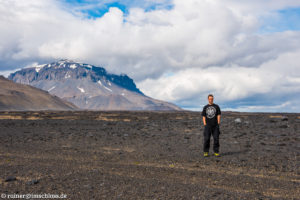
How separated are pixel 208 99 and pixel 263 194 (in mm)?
7126

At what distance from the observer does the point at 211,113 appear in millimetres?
14125

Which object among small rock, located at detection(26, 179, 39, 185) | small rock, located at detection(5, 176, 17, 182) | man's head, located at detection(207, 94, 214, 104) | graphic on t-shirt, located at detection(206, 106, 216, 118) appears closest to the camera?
small rock, located at detection(26, 179, 39, 185)

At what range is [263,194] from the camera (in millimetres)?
7449

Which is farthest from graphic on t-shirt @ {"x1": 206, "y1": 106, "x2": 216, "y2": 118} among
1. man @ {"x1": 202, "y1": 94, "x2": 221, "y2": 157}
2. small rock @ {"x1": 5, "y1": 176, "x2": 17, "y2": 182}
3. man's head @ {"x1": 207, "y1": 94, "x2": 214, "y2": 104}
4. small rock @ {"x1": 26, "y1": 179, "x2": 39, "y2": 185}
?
small rock @ {"x1": 5, "y1": 176, "x2": 17, "y2": 182}

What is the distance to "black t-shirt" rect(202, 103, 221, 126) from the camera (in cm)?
1409

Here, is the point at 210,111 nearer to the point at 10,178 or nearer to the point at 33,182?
the point at 33,182

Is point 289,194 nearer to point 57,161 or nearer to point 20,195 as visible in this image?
point 20,195

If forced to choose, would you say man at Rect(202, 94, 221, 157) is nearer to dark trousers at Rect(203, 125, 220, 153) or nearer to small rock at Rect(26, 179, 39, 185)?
dark trousers at Rect(203, 125, 220, 153)

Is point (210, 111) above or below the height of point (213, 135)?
above

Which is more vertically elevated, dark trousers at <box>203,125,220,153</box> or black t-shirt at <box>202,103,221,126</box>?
black t-shirt at <box>202,103,221,126</box>

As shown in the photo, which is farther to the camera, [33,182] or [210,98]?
[210,98]

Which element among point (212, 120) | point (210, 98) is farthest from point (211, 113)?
point (210, 98)

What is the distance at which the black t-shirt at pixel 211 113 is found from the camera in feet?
46.2

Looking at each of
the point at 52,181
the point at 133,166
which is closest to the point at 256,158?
the point at 133,166
